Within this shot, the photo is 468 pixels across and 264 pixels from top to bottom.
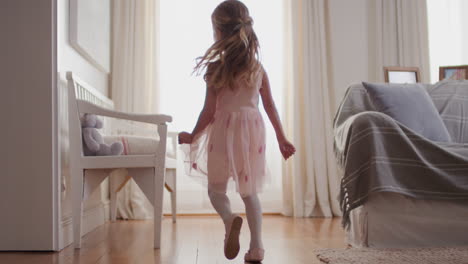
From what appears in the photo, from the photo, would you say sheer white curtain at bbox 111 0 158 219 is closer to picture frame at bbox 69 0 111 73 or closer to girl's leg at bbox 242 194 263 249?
picture frame at bbox 69 0 111 73

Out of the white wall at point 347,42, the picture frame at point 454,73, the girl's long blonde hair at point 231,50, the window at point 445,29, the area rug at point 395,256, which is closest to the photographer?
the area rug at point 395,256

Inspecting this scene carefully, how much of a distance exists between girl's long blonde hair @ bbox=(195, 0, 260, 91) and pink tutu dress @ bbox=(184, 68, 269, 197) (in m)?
0.04

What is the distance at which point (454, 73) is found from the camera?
3.35 m

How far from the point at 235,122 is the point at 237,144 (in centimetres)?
8

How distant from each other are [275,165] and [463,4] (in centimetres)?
206

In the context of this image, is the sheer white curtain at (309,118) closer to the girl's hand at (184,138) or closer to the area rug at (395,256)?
the area rug at (395,256)

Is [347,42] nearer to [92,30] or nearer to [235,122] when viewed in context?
[92,30]

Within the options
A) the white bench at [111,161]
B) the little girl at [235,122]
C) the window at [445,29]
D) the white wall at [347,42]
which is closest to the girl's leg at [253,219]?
the little girl at [235,122]

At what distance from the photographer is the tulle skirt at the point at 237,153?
176 centimetres

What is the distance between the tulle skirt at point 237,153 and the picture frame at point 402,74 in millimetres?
1866

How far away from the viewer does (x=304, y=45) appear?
3760 millimetres
